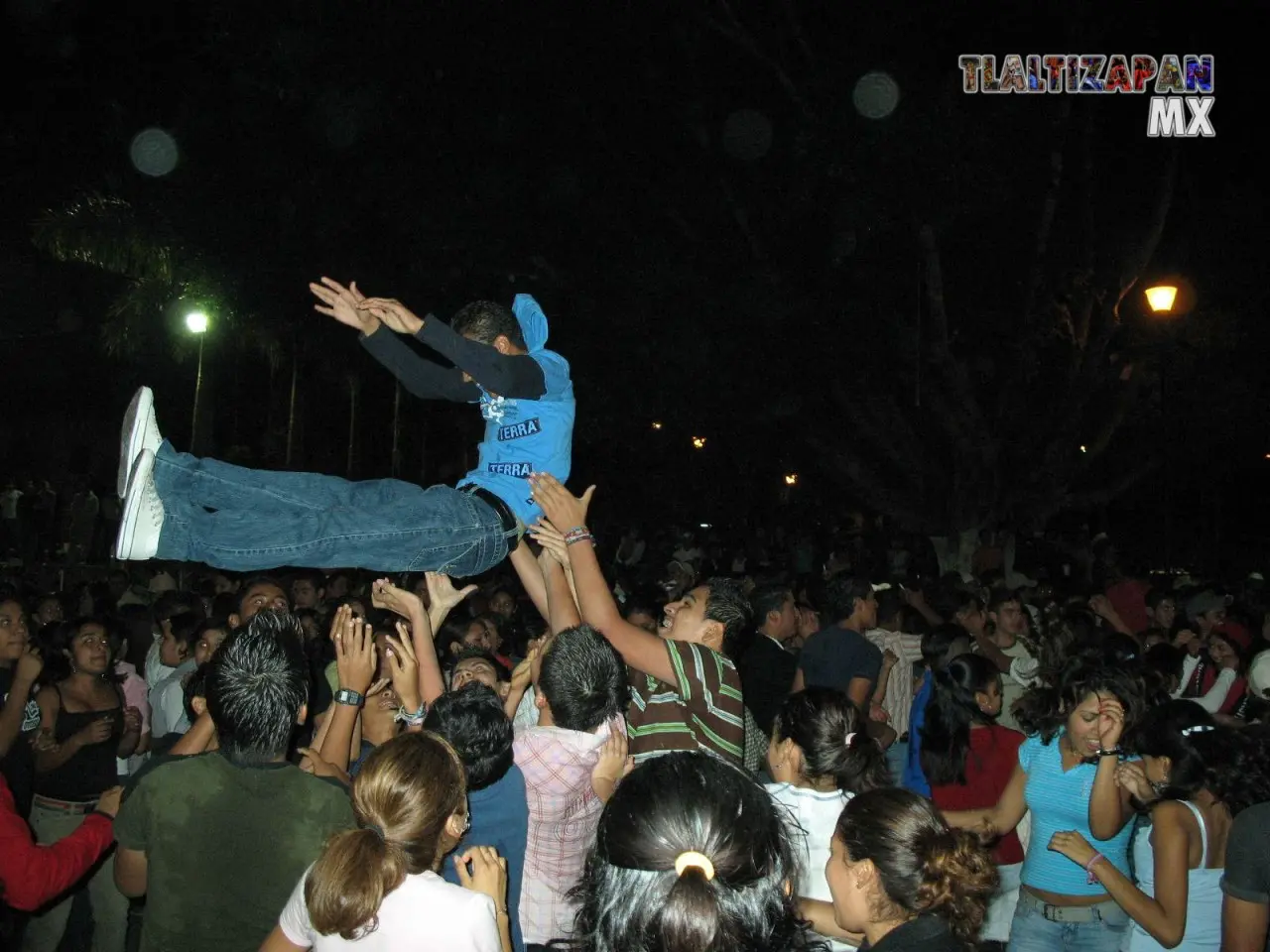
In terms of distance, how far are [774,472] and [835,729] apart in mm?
24801

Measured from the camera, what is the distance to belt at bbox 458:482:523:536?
15.1ft

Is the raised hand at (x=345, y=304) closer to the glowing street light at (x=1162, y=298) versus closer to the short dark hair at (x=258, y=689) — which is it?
the short dark hair at (x=258, y=689)

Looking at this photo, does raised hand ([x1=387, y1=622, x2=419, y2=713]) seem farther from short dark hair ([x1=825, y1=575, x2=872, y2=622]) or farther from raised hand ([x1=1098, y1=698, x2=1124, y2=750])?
short dark hair ([x1=825, y1=575, x2=872, y2=622])

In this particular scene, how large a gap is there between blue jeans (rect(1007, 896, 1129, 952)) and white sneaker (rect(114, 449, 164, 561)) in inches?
139

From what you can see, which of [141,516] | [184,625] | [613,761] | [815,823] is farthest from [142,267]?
[815,823]

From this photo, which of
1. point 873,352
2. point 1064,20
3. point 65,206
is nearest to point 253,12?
point 65,206

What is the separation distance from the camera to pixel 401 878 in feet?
8.39

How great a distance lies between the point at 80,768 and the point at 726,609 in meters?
3.19

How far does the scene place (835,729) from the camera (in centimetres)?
342

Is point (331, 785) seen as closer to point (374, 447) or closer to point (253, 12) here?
point (253, 12)

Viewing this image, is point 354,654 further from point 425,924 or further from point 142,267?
point 142,267

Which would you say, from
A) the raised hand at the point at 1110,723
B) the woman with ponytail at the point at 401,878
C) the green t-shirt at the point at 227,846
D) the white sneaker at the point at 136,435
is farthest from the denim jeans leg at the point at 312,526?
the raised hand at the point at 1110,723

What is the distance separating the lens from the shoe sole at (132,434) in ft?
14.1

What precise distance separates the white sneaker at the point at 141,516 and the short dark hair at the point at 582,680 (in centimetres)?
→ 167
